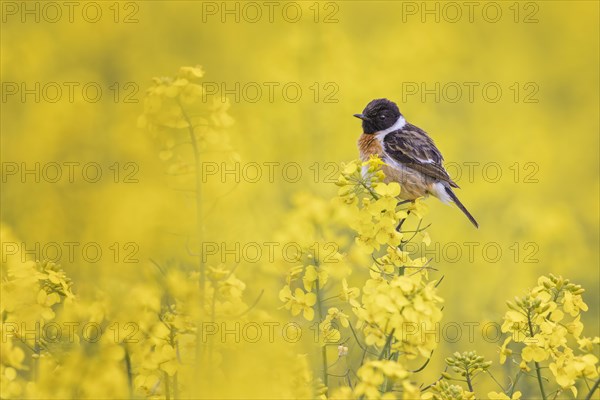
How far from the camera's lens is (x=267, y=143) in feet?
33.1

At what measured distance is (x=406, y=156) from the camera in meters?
6.20

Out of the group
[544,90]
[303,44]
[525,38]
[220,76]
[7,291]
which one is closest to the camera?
[7,291]

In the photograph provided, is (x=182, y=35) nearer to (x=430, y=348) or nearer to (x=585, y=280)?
(x=585, y=280)

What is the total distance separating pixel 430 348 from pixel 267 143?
7.13 m

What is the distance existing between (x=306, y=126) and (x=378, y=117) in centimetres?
256

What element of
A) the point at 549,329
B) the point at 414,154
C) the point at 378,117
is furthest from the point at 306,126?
the point at 549,329

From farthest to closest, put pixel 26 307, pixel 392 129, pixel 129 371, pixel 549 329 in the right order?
pixel 392 129, pixel 549 329, pixel 26 307, pixel 129 371

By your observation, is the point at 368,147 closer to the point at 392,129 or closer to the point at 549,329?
the point at 392,129

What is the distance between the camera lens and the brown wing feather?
6.16 metres

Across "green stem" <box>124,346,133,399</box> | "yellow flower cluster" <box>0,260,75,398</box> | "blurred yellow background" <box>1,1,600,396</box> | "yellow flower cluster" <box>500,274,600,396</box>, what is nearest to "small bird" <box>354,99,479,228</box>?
"blurred yellow background" <box>1,1,600,396</box>

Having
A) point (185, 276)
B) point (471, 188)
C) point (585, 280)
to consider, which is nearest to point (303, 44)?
point (471, 188)

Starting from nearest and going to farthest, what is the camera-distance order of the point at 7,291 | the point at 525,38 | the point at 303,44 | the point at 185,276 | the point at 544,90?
the point at 7,291
the point at 185,276
the point at 303,44
the point at 544,90
the point at 525,38

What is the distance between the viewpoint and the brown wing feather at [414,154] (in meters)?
6.16

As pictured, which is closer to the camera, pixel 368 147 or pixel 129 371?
pixel 129 371
